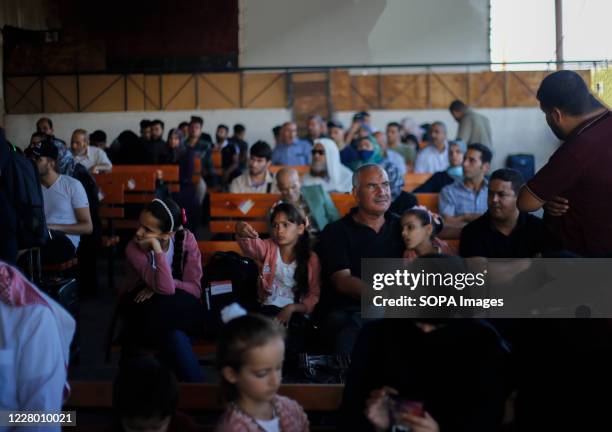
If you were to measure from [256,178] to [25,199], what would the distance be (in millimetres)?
2561

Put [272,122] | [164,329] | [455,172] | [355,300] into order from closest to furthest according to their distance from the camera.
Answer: [164,329], [355,300], [455,172], [272,122]

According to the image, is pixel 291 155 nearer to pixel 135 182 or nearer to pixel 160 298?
pixel 135 182

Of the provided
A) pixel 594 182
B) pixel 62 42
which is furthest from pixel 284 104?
pixel 594 182

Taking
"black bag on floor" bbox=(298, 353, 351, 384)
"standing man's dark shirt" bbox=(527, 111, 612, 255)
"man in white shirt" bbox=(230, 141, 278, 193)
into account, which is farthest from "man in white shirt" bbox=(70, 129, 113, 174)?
"standing man's dark shirt" bbox=(527, 111, 612, 255)

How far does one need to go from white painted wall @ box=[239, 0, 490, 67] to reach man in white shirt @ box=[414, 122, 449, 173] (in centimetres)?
818

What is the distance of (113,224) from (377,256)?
387 centimetres

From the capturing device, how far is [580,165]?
2828mm

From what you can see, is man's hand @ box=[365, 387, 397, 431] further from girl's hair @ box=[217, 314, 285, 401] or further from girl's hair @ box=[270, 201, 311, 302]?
girl's hair @ box=[270, 201, 311, 302]

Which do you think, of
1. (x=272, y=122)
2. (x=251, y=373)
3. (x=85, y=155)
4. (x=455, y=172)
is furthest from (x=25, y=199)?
(x=272, y=122)

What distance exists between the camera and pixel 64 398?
2342mm

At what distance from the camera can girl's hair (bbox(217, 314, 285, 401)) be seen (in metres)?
2.20

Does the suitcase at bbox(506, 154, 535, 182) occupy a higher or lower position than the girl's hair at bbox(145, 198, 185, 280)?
higher

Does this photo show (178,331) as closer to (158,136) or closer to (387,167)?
(387,167)

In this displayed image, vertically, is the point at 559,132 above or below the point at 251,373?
above
